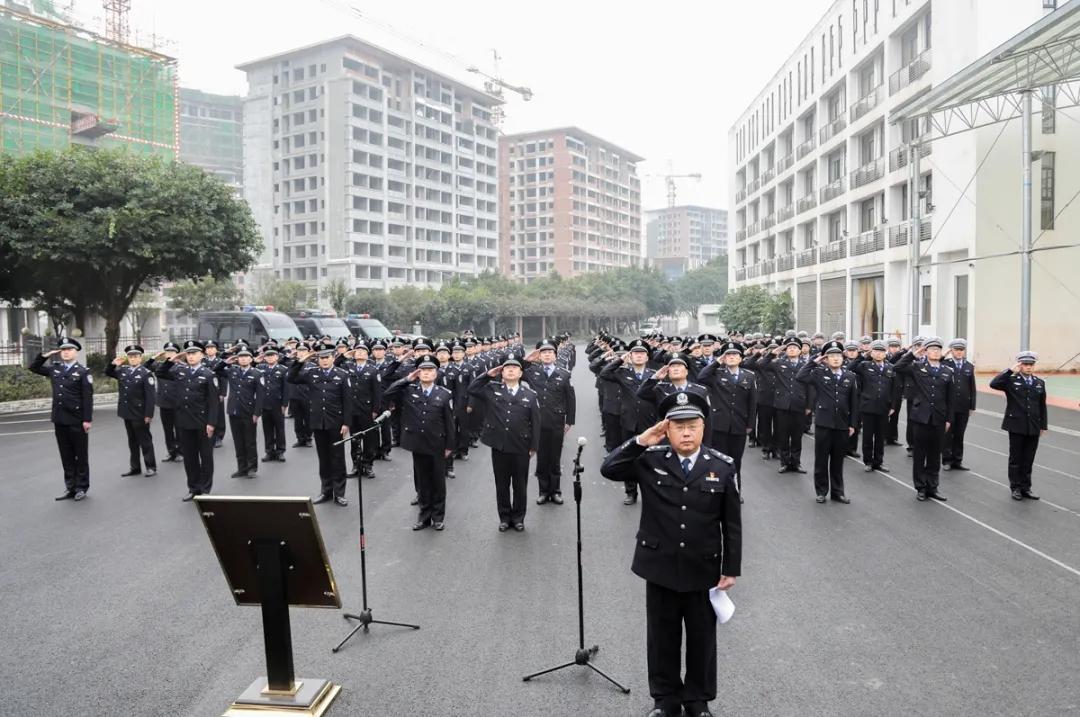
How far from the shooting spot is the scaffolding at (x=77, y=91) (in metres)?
46.3

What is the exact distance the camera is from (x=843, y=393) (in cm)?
1011

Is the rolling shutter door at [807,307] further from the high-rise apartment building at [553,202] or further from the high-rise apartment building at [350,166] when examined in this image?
the high-rise apartment building at [553,202]

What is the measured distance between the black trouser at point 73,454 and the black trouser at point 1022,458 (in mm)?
11501

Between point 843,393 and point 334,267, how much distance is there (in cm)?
8159

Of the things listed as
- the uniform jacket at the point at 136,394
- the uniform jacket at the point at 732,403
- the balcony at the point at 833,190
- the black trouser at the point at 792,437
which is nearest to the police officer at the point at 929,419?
the black trouser at the point at 792,437

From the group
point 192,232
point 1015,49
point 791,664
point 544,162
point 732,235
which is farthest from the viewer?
point 544,162

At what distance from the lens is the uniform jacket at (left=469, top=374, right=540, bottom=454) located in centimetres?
882

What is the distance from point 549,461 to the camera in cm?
1043

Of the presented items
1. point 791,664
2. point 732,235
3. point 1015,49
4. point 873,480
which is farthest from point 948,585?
point 732,235

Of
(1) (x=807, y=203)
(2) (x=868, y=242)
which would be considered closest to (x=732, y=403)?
(2) (x=868, y=242)

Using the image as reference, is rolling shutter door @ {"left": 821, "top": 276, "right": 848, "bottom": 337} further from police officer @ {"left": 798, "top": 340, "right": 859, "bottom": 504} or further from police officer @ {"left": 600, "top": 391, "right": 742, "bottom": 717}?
police officer @ {"left": 600, "top": 391, "right": 742, "bottom": 717}

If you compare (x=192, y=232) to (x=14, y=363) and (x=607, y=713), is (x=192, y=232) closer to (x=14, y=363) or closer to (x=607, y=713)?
(x=14, y=363)

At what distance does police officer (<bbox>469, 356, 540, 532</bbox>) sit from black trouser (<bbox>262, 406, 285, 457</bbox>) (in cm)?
597

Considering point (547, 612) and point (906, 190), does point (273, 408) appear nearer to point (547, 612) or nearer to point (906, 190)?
point (547, 612)
